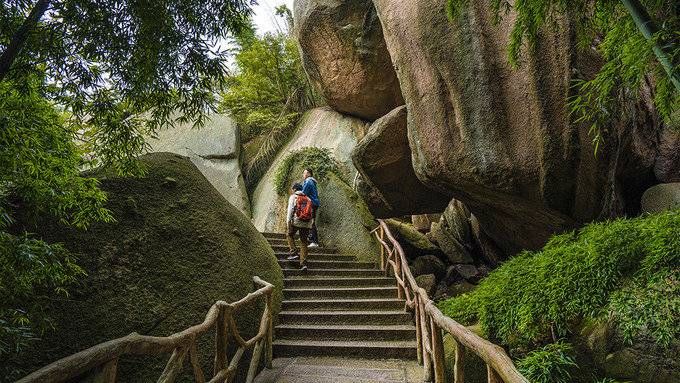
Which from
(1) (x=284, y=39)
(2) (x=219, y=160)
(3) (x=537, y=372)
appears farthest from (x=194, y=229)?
(1) (x=284, y=39)

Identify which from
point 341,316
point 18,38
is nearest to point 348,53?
point 341,316

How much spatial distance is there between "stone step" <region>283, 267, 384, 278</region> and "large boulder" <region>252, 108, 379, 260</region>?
3.81ft

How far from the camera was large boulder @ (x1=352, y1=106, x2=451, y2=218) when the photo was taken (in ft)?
22.2

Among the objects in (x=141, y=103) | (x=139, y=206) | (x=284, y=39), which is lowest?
(x=139, y=206)

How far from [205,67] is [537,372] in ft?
11.5

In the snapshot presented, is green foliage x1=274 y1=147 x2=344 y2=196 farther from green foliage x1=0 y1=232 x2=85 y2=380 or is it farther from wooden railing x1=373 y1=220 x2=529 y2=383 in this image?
green foliage x1=0 y1=232 x2=85 y2=380

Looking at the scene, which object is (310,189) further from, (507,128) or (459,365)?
(459,365)

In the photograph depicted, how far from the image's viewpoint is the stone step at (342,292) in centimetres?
579

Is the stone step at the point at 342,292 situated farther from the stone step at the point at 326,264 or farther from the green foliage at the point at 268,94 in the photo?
the green foliage at the point at 268,94

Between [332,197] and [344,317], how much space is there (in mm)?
4670

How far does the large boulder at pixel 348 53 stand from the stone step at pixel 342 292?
6078 mm

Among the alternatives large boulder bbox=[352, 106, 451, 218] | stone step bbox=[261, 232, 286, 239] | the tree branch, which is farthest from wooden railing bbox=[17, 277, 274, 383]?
stone step bbox=[261, 232, 286, 239]

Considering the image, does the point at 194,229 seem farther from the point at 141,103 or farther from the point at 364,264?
the point at 364,264

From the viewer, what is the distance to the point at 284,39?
42.6 feet
